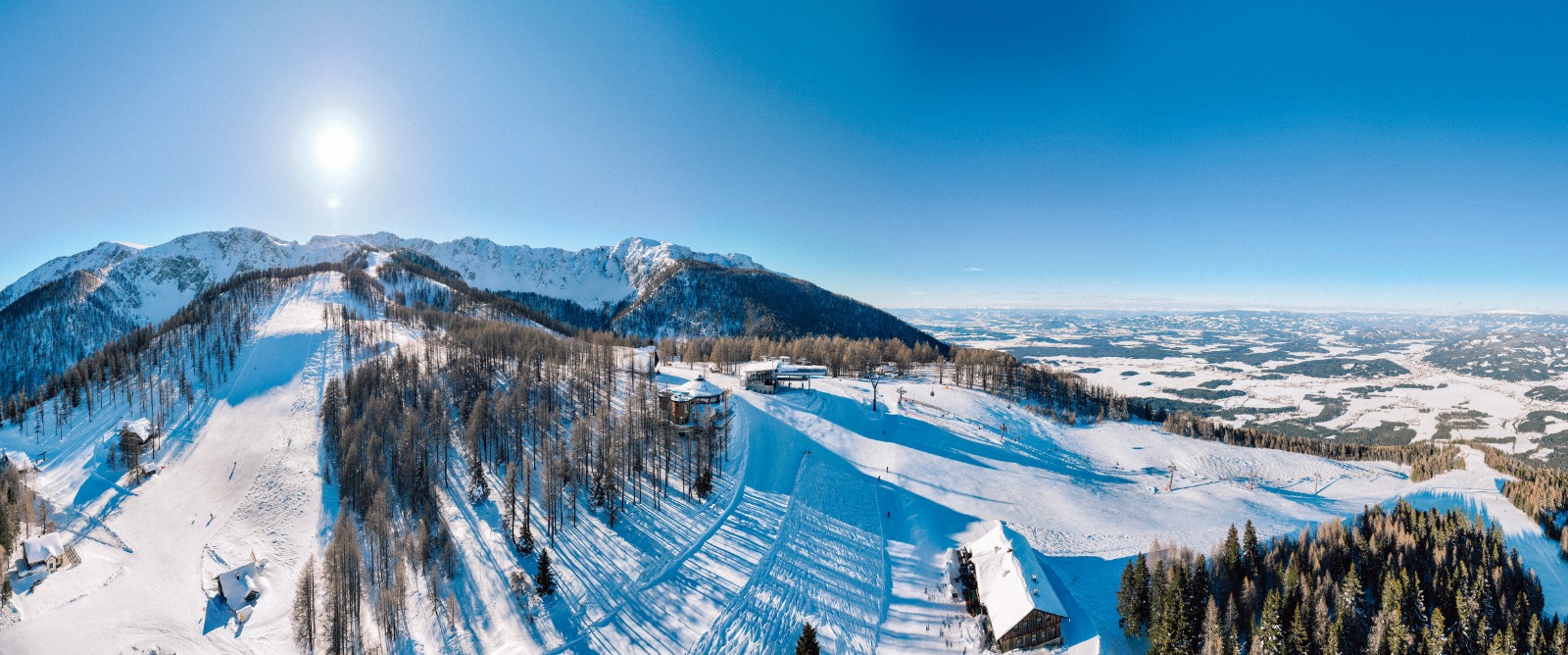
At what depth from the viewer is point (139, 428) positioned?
73562 millimetres

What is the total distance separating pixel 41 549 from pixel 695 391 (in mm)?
61442

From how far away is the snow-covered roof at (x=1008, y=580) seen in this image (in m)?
31.0

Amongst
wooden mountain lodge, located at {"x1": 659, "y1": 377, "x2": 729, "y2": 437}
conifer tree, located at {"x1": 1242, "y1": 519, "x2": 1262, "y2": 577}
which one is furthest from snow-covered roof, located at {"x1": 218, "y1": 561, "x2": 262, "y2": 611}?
conifer tree, located at {"x1": 1242, "y1": 519, "x2": 1262, "y2": 577}

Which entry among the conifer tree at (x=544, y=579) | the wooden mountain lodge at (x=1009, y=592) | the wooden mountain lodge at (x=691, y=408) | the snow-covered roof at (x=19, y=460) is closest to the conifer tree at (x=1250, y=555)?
the wooden mountain lodge at (x=1009, y=592)

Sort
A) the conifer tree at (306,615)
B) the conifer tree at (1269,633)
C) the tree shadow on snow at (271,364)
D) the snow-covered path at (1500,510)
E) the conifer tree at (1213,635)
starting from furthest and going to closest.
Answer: the tree shadow on snow at (271,364), the snow-covered path at (1500,510), the conifer tree at (306,615), the conifer tree at (1213,635), the conifer tree at (1269,633)

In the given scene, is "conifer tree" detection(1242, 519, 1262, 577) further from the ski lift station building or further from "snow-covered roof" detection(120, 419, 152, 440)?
"snow-covered roof" detection(120, 419, 152, 440)

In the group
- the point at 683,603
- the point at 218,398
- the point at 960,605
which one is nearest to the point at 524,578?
the point at 683,603

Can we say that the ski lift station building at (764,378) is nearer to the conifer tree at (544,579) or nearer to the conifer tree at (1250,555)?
the conifer tree at (544,579)

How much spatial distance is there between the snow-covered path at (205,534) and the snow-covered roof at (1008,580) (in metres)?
50.8

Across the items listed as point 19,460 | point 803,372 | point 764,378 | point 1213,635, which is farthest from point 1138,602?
point 19,460

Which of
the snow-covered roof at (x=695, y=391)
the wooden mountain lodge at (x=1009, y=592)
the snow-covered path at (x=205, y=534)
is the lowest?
the snow-covered path at (x=205, y=534)

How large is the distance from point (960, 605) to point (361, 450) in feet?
237

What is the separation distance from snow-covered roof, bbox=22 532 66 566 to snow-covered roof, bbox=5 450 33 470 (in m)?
33.0

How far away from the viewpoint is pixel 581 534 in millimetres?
46781
